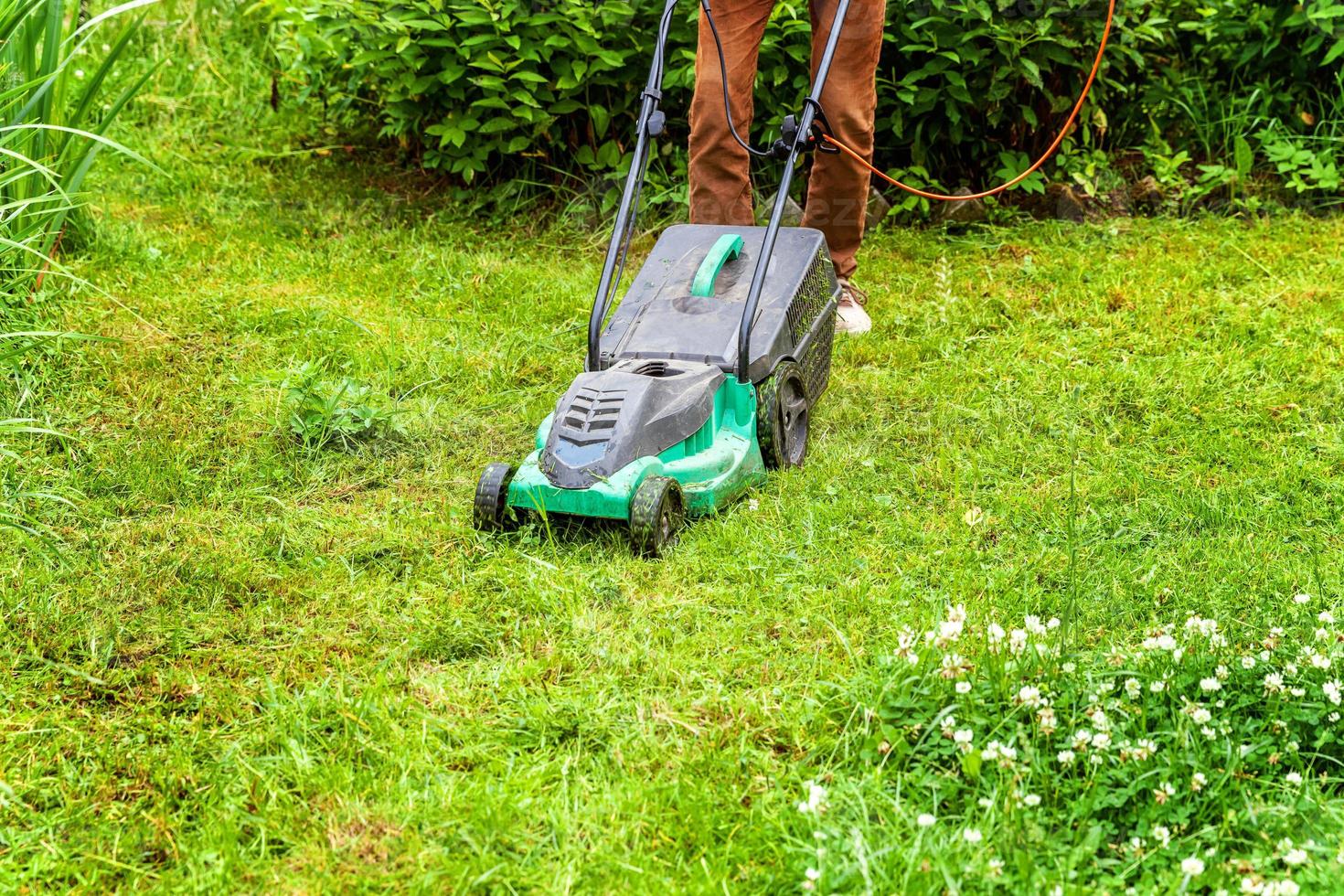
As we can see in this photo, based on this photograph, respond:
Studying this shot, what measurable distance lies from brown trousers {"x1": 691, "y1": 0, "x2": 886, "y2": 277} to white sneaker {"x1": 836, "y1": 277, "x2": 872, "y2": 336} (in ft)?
0.63

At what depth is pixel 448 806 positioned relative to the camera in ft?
6.40

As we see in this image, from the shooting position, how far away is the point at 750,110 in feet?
12.4

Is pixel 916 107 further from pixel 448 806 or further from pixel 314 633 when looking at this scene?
pixel 448 806

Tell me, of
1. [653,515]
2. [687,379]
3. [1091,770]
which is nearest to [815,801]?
[1091,770]

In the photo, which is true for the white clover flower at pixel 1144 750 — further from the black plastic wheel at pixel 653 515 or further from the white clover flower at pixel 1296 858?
the black plastic wheel at pixel 653 515

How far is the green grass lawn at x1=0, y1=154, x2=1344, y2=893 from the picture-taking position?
1.90 meters

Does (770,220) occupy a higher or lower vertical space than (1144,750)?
higher

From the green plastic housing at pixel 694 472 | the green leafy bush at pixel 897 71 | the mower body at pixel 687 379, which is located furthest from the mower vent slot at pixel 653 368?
the green leafy bush at pixel 897 71

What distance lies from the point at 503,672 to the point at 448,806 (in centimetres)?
38

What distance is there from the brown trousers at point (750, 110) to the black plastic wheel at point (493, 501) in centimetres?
135

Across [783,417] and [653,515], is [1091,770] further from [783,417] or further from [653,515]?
[783,417]

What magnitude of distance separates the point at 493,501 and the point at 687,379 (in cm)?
49

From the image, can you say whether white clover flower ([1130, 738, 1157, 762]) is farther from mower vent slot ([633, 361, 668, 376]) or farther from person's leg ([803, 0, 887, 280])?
person's leg ([803, 0, 887, 280])

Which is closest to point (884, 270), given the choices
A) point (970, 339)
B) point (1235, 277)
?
point (970, 339)
